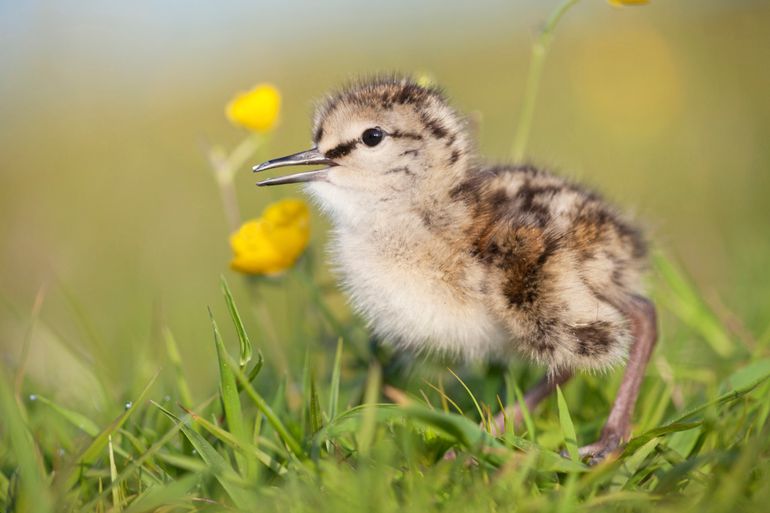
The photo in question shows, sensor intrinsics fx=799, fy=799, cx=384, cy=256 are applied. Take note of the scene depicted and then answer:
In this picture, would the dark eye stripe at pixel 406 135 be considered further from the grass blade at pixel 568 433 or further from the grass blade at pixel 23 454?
the grass blade at pixel 23 454

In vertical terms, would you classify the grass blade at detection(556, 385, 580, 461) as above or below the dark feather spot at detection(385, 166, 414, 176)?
below

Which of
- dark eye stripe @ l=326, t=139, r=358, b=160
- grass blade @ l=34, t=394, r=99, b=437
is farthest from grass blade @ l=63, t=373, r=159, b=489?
dark eye stripe @ l=326, t=139, r=358, b=160

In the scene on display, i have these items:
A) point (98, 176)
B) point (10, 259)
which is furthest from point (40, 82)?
point (10, 259)

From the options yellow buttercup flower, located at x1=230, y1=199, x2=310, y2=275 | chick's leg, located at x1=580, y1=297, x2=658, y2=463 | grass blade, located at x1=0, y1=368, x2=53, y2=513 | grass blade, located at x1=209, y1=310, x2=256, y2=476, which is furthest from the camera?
yellow buttercup flower, located at x1=230, y1=199, x2=310, y2=275

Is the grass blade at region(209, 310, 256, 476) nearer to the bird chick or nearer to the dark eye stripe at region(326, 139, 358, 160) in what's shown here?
the bird chick

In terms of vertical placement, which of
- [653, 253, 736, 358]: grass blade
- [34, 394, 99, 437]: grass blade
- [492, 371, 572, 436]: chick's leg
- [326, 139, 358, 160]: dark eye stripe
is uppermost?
[326, 139, 358, 160]: dark eye stripe

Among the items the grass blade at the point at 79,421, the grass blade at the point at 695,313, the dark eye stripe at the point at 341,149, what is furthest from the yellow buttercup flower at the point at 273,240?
the grass blade at the point at 695,313
